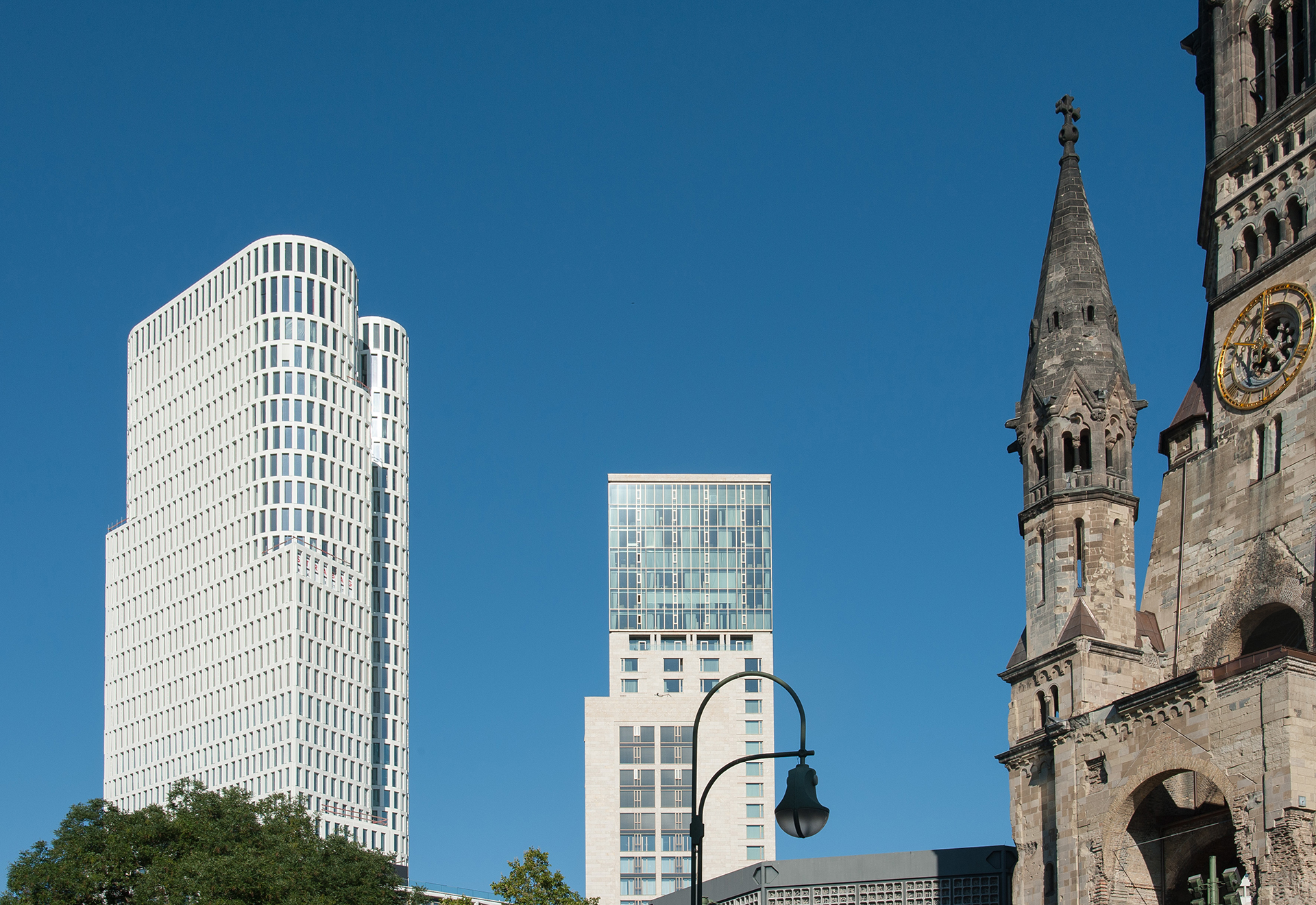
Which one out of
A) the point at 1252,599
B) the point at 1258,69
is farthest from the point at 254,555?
the point at 1252,599

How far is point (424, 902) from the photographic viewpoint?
67.2 meters

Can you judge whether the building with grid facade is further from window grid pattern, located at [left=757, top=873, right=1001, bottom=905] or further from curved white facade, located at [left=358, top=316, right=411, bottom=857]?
curved white facade, located at [left=358, top=316, right=411, bottom=857]

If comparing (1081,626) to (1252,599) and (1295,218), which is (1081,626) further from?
(1295,218)

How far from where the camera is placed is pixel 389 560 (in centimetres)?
17812

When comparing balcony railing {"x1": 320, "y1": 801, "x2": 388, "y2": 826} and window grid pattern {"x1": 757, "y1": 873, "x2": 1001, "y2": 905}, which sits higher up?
balcony railing {"x1": 320, "y1": 801, "x2": 388, "y2": 826}

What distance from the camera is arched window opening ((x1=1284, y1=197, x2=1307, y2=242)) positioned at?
5484 cm

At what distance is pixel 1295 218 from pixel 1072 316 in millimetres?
7228

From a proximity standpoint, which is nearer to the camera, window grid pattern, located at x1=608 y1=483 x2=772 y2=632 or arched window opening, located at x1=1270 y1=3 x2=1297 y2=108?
arched window opening, located at x1=1270 y1=3 x2=1297 y2=108

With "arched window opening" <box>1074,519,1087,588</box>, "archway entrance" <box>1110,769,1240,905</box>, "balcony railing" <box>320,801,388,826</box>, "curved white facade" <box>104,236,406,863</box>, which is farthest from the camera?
"curved white facade" <box>104,236,406,863</box>

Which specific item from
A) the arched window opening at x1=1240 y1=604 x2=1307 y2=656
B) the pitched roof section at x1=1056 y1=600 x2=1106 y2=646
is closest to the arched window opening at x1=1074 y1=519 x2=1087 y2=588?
the pitched roof section at x1=1056 y1=600 x2=1106 y2=646

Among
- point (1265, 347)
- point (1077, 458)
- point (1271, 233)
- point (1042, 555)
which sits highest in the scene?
point (1271, 233)

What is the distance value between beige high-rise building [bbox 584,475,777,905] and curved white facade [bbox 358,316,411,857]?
18.4 m

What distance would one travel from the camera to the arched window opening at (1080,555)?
177 feet

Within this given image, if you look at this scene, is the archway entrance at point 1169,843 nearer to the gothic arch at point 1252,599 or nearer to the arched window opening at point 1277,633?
the gothic arch at point 1252,599
